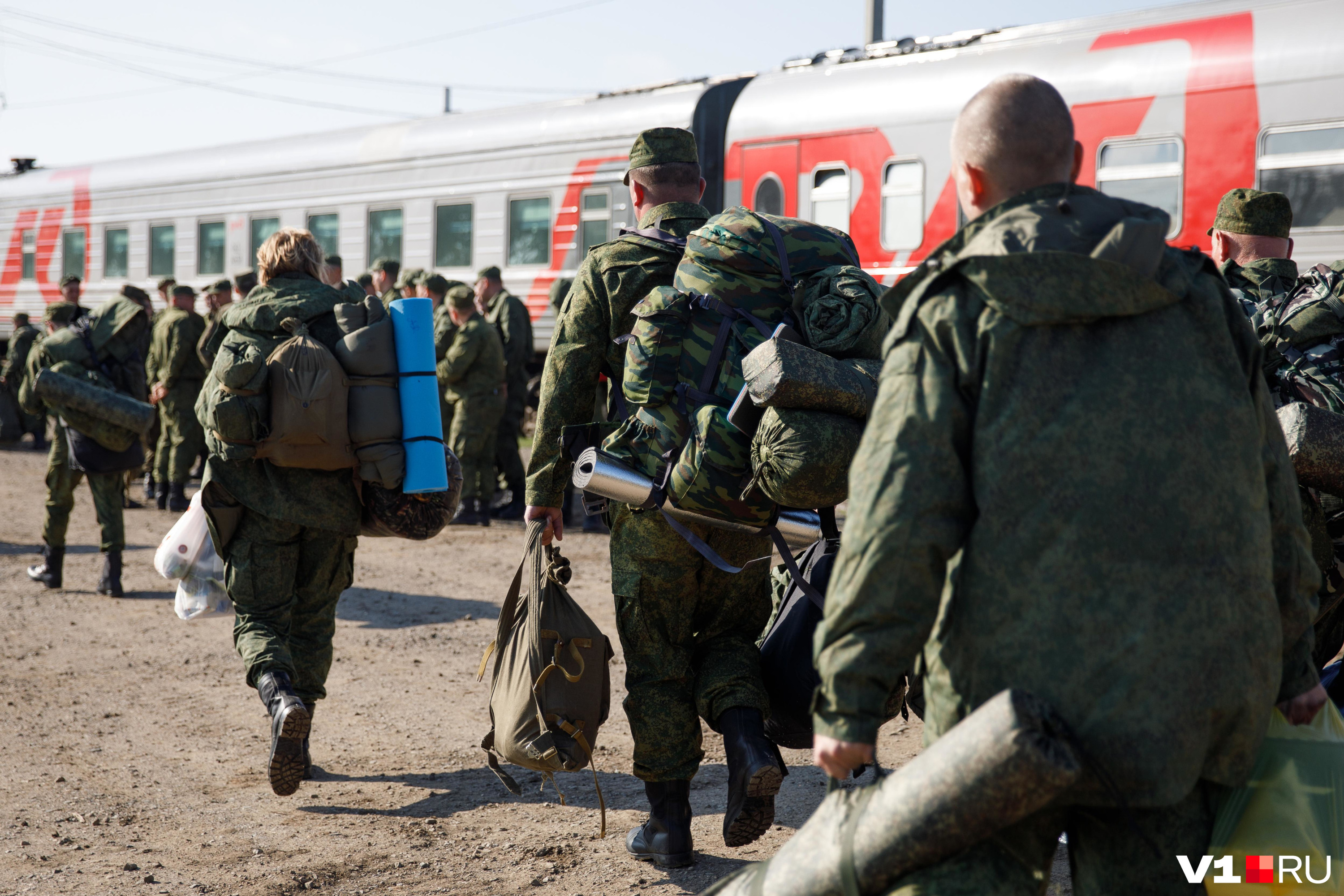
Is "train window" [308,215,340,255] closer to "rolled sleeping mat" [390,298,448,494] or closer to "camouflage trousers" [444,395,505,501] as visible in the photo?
"camouflage trousers" [444,395,505,501]

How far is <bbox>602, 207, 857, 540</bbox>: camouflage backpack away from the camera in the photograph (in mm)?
3447

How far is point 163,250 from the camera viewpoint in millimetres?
17047

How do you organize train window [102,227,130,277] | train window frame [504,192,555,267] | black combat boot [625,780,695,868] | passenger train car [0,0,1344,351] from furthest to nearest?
train window [102,227,130,277] < train window frame [504,192,555,267] < passenger train car [0,0,1344,351] < black combat boot [625,780,695,868]

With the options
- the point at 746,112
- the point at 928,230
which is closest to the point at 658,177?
the point at 928,230

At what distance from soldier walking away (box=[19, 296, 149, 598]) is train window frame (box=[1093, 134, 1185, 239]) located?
6573 millimetres

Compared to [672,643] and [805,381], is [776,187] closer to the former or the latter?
[672,643]

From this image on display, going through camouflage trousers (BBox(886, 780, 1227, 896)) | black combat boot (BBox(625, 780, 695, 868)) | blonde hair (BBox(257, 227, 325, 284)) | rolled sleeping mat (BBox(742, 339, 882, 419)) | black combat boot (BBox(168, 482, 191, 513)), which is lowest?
black combat boot (BBox(168, 482, 191, 513))

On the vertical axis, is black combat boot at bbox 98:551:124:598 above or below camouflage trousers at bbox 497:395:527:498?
below

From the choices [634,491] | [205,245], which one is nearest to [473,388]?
[634,491]

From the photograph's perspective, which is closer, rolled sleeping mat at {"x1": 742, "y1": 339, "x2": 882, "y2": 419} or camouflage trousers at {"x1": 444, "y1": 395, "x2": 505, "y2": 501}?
rolled sleeping mat at {"x1": 742, "y1": 339, "x2": 882, "y2": 419}

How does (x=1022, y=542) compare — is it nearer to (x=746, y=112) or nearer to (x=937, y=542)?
(x=937, y=542)

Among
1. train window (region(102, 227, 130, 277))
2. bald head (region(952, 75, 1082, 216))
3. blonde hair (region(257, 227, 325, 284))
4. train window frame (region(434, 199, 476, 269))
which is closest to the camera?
bald head (region(952, 75, 1082, 216))

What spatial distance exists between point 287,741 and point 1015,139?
122 inches

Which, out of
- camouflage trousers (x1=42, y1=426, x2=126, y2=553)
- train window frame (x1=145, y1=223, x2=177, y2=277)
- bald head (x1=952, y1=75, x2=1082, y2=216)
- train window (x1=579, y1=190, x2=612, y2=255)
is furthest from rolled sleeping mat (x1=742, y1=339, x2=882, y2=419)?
train window frame (x1=145, y1=223, x2=177, y2=277)
